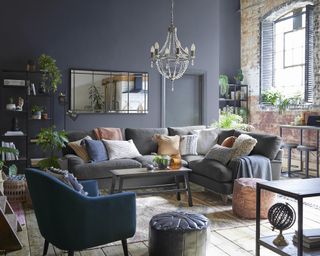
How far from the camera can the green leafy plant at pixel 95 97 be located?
724 centimetres

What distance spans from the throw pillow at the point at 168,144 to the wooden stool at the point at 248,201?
1.79 meters

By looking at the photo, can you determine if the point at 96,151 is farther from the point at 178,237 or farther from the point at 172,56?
the point at 178,237

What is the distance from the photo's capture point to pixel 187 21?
316 inches

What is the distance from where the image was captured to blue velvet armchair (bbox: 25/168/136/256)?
2.63 meters

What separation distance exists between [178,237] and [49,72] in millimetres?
4679

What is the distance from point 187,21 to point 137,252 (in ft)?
19.3

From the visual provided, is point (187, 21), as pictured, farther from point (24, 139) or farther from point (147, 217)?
point (147, 217)

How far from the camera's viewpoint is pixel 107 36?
736 cm

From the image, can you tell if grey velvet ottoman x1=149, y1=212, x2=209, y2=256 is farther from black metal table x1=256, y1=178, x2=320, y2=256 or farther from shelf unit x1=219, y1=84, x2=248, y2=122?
shelf unit x1=219, y1=84, x2=248, y2=122

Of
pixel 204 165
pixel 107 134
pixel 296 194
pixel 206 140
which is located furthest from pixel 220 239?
pixel 107 134

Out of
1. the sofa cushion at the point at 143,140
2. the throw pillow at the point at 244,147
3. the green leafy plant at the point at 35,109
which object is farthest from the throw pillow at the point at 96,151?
the throw pillow at the point at 244,147

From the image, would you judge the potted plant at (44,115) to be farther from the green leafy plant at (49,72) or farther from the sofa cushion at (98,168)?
the sofa cushion at (98,168)

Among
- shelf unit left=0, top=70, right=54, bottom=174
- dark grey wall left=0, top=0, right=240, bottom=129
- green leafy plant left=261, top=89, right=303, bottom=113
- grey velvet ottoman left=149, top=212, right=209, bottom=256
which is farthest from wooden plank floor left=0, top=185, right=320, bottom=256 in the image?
green leafy plant left=261, top=89, right=303, bottom=113

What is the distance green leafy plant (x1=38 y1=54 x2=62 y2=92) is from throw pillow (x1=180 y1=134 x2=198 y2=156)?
8.20ft
